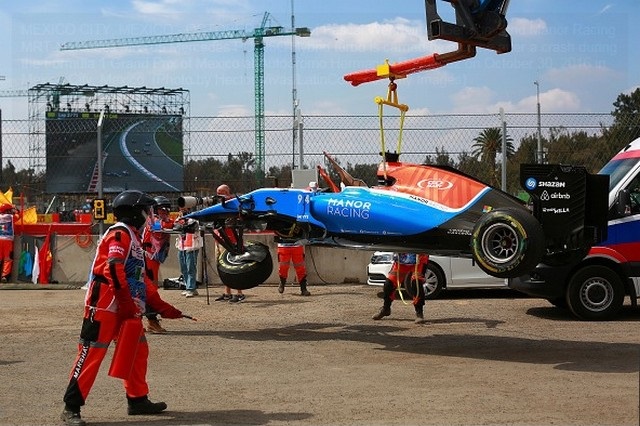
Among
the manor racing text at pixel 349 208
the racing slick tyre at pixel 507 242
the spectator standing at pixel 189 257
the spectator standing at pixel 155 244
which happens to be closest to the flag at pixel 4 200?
the spectator standing at pixel 189 257

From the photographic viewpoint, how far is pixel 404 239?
9500 mm

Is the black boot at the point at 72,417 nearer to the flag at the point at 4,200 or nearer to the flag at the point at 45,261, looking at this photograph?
the flag at the point at 45,261

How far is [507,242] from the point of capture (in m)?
8.48

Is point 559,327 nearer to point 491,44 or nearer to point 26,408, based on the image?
point 491,44

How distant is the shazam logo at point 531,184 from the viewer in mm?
8953

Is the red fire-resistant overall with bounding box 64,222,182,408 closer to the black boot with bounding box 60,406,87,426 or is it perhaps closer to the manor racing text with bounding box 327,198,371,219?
the black boot with bounding box 60,406,87,426

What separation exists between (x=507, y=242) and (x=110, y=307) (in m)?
4.21

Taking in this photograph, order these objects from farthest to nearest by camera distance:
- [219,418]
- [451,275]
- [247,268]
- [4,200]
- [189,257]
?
[4,200] → [189,257] → [451,275] → [247,268] → [219,418]

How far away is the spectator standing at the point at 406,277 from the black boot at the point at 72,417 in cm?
584

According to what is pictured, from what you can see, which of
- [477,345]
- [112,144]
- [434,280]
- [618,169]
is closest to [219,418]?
[477,345]

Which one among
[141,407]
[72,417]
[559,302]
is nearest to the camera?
[72,417]

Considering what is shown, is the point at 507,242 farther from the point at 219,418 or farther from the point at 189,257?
the point at 189,257

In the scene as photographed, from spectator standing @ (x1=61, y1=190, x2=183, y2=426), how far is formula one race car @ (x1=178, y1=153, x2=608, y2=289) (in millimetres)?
3261

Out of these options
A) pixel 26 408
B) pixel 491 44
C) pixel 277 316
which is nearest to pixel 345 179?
pixel 491 44
